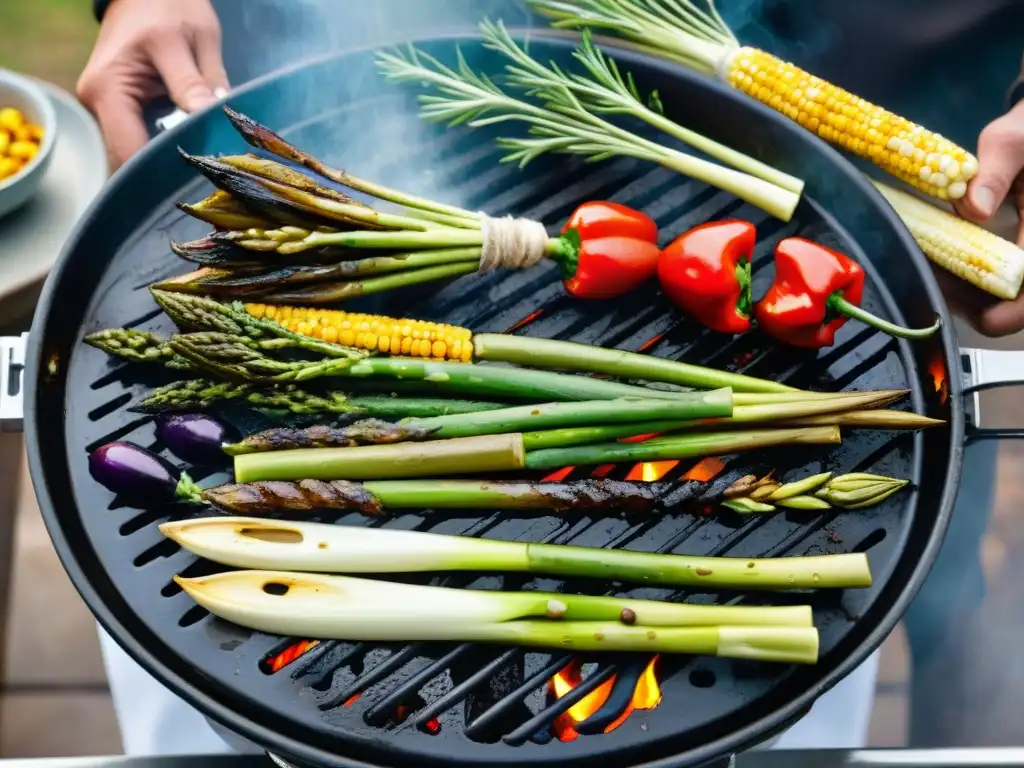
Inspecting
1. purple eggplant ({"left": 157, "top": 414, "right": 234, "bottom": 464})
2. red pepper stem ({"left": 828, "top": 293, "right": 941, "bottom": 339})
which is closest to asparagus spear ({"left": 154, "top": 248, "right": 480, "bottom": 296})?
purple eggplant ({"left": 157, "top": 414, "right": 234, "bottom": 464})

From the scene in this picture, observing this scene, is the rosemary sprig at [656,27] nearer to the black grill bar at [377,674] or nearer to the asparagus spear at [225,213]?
the asparagus spear at [225,213]

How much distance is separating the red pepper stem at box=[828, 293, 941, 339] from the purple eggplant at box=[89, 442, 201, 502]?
6.95 feet

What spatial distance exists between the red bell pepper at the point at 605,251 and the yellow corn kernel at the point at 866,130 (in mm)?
841

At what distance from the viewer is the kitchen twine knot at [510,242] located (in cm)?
291

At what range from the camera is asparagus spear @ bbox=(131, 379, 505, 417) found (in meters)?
2.71

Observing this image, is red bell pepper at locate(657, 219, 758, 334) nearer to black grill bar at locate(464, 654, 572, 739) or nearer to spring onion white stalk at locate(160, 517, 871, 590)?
spring onion white stalk at locate(160, 517, 871, 590)

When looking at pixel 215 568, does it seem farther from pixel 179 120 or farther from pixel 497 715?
pixel 179 120

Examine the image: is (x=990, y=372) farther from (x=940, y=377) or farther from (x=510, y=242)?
(x=510, y=242)

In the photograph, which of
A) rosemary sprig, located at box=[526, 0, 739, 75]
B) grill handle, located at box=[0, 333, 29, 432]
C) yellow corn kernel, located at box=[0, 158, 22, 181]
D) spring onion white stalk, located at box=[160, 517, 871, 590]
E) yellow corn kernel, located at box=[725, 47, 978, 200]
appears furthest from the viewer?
yellow corn kernel, located at box=[0, 158, 22, 181]

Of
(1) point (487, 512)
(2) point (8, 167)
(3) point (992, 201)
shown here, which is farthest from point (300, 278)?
(3) point (992, 201)

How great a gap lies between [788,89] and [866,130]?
1.11ft

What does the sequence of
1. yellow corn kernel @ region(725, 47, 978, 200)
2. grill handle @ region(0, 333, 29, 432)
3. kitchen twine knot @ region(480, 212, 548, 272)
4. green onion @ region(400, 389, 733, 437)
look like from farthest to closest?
yellow corn kernel @ region(725, 47, 978, 200) < kitchen twine knot @ region(480, 212, 548, 272) < grill handle @ region(0, 333, 29, 432) < green onion @ region(400, 389, 733, 437)

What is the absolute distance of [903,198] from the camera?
3.46m

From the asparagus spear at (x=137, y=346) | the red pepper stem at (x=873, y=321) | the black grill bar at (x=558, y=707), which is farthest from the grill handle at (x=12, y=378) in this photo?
the red pepper stem at (x=873, y=321)
